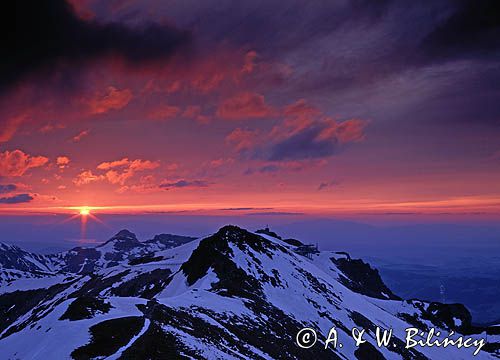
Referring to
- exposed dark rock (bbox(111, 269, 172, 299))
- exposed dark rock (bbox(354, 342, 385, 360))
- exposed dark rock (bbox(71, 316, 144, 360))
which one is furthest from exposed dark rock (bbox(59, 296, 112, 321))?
exposed dark rock (bbox(111, 269, 172, 299))

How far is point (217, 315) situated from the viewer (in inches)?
2168

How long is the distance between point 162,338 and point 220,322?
17.9 m

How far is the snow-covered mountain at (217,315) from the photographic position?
35562 millimetres

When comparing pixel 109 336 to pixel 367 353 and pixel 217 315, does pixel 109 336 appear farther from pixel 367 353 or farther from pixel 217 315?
pixel 367 353

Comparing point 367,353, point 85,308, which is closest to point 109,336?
point 85,308

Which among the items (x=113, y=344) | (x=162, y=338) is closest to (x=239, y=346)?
(x=162, y=338)

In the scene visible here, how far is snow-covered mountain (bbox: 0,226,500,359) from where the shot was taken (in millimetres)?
35562

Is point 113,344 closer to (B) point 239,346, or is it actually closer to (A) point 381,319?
(B) point 239,346

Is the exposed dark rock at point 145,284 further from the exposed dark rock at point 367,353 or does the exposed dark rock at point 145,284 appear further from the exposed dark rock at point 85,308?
the exposed dark rock at point 85,308

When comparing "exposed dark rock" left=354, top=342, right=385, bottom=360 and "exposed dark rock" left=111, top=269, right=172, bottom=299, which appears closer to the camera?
"exposed dark rock" left=354, top=342, right=385, bottom=360

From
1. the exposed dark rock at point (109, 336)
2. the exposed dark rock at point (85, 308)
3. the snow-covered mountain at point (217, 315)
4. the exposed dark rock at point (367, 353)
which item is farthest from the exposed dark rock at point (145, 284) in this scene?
the exposed dark rock at point (109, 336)

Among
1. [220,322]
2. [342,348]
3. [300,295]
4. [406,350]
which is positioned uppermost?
[220,322]

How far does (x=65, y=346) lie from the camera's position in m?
33.5

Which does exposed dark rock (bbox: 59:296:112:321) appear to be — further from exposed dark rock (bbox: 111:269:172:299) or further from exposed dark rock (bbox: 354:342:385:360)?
exposed dark rock (bbox: 111:269:172:299)
